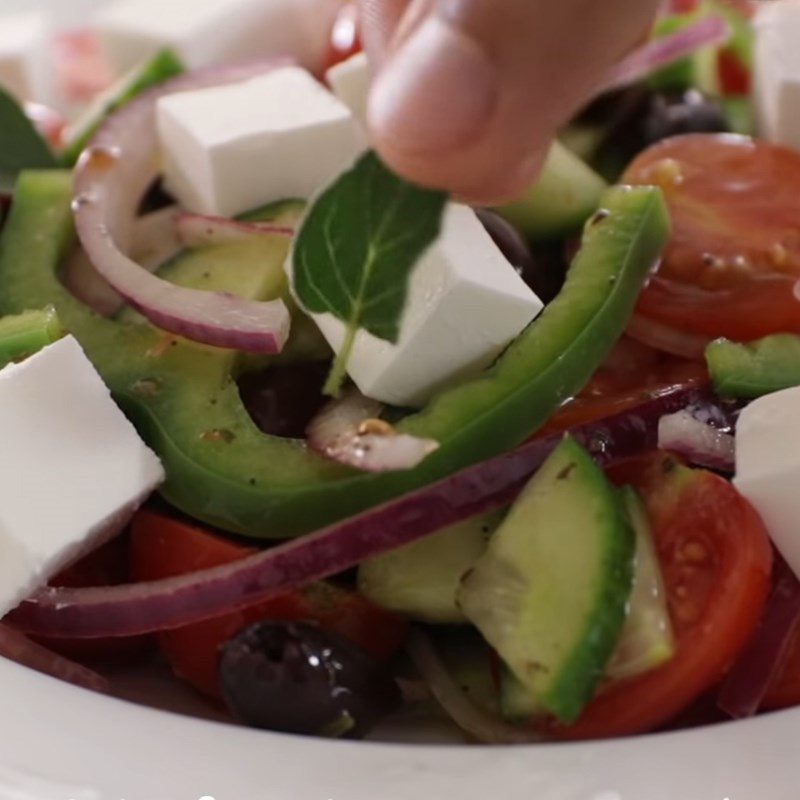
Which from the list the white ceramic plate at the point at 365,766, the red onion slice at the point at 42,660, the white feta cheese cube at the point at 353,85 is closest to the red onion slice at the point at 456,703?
the white ceramic plate at the point at 365,766

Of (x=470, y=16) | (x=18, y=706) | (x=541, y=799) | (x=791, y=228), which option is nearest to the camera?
(x=470, y=16)

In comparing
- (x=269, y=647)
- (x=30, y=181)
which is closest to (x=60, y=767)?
(x=269, y=647)

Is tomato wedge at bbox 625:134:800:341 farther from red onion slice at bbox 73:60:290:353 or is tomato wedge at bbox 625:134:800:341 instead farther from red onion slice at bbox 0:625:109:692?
red onion slice at bbox 0:625:109:692

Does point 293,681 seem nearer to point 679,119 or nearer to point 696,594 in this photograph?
point 696,594

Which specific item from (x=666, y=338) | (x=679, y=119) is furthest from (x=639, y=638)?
(x=679, y=119)

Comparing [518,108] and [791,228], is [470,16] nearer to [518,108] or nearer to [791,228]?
[518,108]

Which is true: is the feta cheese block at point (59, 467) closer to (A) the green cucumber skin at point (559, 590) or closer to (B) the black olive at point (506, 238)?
(A) the green cucumber skin at point (559, 590)
